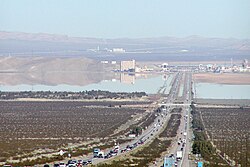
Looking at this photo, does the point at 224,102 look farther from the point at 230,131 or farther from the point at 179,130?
the point at 179,130

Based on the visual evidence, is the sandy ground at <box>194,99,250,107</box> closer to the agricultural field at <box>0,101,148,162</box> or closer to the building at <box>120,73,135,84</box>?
the agricultural field at <box>0,101,148,162</box>

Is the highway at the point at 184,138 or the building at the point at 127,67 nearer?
the highway at the point at 184,138

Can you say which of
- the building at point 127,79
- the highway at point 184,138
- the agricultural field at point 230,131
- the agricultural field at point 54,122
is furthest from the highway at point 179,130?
the building at point 127,79

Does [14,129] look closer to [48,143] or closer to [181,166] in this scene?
[48,143]

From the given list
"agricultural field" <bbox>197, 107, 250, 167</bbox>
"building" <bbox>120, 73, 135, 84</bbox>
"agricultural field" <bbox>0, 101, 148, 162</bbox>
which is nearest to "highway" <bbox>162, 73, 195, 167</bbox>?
"agricultural field" <bbox>197, 107, 250, 167</bbox>

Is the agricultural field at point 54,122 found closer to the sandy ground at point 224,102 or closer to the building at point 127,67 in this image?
the sandy ground at point 224,102

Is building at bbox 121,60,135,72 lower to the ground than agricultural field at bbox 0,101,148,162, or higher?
higher
